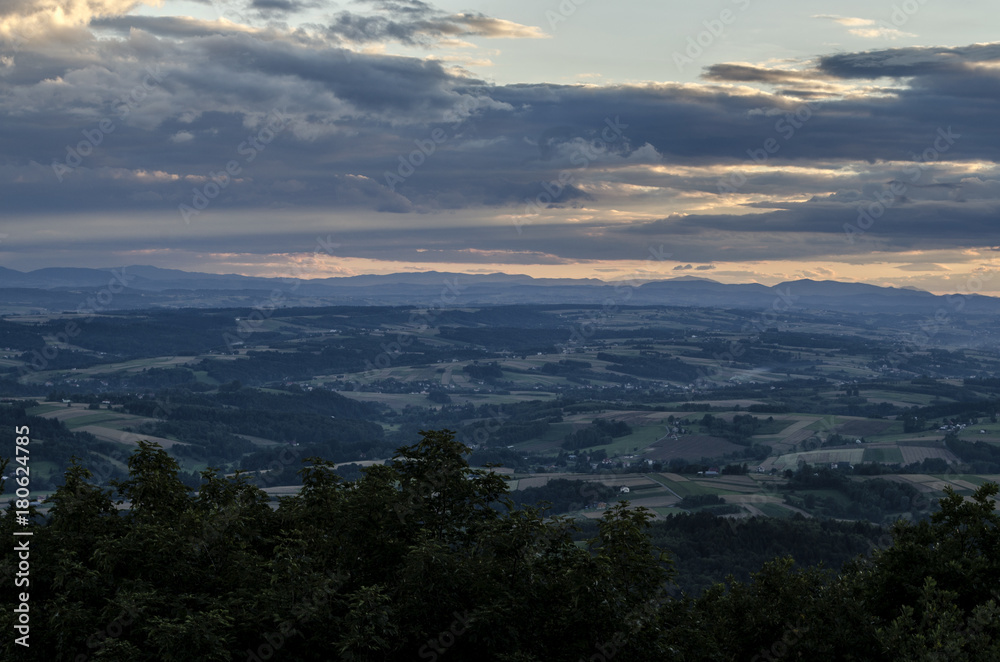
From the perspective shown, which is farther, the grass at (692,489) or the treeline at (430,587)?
the grass at (692,489)

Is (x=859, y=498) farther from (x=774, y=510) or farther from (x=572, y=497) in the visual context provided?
(x=572, y=497)

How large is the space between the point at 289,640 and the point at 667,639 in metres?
12.8

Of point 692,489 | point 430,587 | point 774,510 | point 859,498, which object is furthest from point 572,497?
point 430,587

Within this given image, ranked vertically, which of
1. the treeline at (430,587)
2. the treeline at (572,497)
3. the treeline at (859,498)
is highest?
the treeline at (430,587)

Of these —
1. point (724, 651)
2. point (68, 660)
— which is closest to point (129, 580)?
point (68, 660)

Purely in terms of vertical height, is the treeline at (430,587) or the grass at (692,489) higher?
the treeline at (430,587)

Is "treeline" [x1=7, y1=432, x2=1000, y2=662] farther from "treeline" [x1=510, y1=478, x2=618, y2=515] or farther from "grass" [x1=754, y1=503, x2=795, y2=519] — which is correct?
"treeline" [x1=510, y1=478, x2=618, y2=515]

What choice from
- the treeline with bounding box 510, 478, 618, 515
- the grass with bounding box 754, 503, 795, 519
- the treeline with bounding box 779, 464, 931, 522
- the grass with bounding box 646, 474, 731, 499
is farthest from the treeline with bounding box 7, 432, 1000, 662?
the grass with bounding box 646, 474, 731, 499

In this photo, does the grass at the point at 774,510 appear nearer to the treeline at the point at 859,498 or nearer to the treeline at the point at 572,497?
the treeline at the point at 859,498

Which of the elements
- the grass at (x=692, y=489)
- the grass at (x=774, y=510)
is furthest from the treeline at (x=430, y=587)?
the grass at (x=692, y=489)

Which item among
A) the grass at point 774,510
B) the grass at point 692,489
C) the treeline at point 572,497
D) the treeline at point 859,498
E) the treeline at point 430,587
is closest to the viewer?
the treeline at point 430,587

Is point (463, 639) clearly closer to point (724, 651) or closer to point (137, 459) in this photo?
point (724, 651)

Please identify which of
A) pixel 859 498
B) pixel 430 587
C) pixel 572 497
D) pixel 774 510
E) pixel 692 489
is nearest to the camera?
pixel 430 587

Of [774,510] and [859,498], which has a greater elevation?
[774,510]
